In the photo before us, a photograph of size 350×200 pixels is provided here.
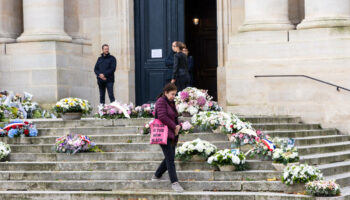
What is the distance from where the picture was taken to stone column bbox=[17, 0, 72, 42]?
19891 millimetres

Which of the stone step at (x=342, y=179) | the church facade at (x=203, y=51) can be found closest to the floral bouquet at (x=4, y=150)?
the church facade at (x=203, y=51)

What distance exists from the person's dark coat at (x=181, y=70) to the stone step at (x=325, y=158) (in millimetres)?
3458

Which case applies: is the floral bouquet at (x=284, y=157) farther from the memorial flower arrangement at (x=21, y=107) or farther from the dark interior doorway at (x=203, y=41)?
the dark interior doorway at (x=203, y=41)

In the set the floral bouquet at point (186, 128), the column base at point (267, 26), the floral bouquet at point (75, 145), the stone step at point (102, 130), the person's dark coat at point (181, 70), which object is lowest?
the floral bouquet at point (75, 145)

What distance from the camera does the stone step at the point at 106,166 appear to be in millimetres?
13211

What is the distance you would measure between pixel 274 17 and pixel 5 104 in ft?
21.5

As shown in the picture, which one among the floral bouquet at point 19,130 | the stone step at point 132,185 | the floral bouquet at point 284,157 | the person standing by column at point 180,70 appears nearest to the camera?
the stone step at point 132,185

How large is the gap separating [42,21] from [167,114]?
8725mm

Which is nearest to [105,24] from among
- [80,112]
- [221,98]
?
[221,98]

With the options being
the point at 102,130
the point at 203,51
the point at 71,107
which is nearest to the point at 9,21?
the point at 71,107

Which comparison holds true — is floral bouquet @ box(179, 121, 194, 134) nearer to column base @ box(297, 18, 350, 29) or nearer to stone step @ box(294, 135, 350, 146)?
stone step @ box(294, 135, 350, 146)

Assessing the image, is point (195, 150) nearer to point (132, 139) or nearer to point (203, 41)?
point (132, 139)

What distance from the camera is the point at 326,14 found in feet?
58.9

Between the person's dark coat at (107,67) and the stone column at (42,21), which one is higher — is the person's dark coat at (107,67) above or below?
below
